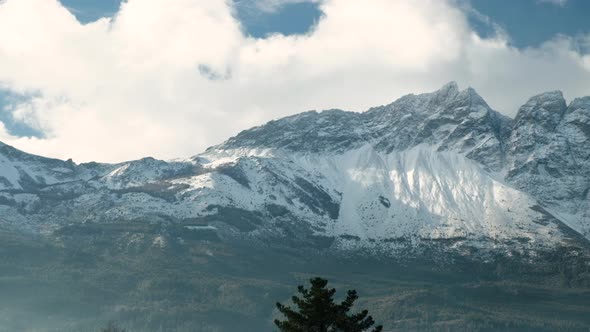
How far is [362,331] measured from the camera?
79250 mm

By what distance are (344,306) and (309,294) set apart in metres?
3.91

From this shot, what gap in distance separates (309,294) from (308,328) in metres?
3.13

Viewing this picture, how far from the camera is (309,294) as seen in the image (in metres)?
76.8

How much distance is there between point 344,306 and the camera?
78.4 meters

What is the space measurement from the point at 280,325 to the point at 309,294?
4.78 meters

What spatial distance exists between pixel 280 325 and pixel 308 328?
10.8ft

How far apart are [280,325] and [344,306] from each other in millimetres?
6235

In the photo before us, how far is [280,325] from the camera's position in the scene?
79.1 meters

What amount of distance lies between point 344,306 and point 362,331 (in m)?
3.12
